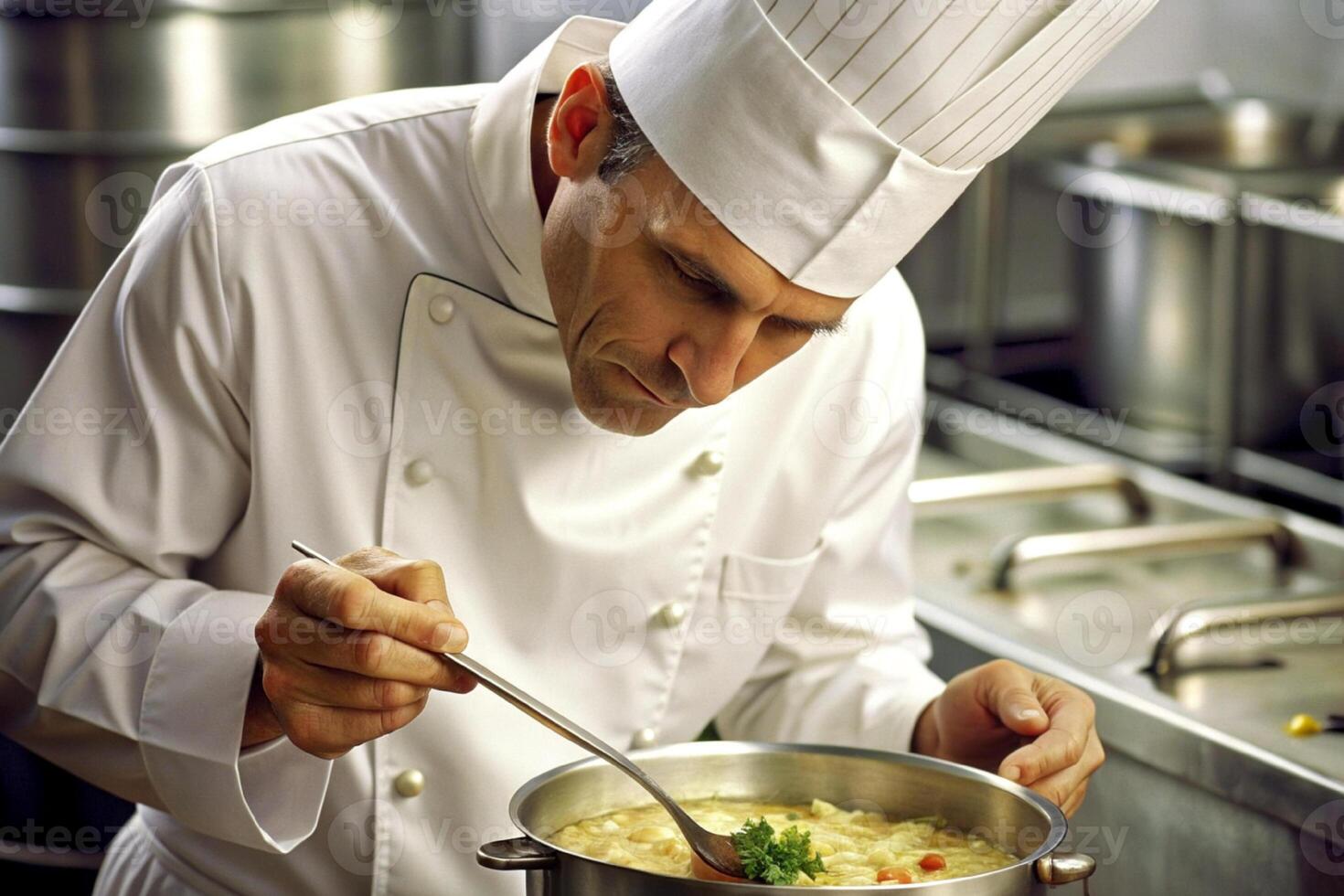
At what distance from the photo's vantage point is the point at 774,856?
1408mm

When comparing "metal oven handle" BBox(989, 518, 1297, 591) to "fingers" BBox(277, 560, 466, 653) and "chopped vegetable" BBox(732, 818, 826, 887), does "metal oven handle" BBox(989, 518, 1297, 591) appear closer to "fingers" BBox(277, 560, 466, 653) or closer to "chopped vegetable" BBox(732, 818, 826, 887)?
"chopped vegetable" BBox(732, 818, 826, 887)

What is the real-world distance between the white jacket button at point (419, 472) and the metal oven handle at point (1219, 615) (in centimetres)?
115

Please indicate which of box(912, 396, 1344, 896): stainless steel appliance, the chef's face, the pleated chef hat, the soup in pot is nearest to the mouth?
the chef's face

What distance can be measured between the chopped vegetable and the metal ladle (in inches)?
1.0

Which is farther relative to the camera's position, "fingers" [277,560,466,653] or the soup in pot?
the soup in pot

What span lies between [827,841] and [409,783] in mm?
465

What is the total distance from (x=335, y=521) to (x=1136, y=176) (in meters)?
2.21

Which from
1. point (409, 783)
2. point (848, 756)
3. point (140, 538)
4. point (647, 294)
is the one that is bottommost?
point (409, 783)

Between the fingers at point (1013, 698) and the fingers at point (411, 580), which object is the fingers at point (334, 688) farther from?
the fingers at point (1013, 698)

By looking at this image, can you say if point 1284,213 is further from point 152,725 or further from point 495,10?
point 152,725

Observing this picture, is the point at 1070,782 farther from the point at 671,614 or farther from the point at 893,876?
the point at 671,614

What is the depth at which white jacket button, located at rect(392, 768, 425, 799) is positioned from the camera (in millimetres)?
1767

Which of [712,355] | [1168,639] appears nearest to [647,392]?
[712,355]


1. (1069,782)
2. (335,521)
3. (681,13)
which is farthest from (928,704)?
(681,13)
